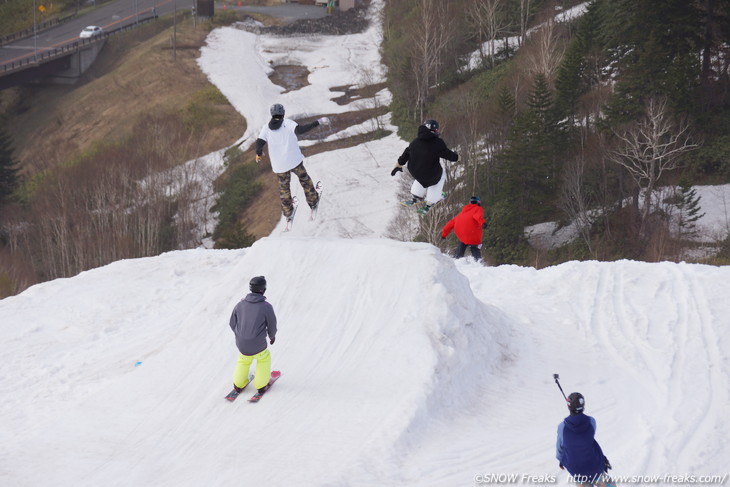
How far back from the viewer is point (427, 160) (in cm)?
1287

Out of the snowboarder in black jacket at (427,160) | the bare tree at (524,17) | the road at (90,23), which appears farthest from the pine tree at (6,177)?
the snowboarder in black jacket at (427,160)

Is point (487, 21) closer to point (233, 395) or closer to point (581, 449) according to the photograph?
point (233, 395)

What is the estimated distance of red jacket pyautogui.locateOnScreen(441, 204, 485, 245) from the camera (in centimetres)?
1688

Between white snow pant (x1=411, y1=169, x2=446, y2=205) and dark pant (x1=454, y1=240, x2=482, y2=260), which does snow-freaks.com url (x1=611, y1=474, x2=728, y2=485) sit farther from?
dark pant (x1=454, y1=240, x2=482, y2=260)

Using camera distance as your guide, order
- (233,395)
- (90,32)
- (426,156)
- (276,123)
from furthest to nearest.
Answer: (90,32) < (276,123) < (426,156) < (233,395)

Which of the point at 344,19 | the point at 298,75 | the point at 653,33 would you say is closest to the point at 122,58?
the point at 298,75

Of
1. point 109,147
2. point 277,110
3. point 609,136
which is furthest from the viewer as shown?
point 109,147

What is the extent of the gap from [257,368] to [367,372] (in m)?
1.64

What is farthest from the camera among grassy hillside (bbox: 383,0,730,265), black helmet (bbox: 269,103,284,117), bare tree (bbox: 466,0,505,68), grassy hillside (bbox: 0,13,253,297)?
bare tree (bbox: 466,0,505,68)

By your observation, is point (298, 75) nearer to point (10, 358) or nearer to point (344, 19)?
point (344, 19)

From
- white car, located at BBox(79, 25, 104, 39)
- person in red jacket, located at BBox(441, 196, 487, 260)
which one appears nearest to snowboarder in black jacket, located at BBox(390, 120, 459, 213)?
person in red jacket, located at BBox(441, 196, 487, 260)

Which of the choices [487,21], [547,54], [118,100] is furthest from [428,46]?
[118,100]

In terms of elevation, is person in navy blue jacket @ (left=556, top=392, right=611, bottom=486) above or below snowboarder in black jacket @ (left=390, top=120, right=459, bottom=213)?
below

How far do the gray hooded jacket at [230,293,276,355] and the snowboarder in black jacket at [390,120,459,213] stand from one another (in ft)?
12.3
